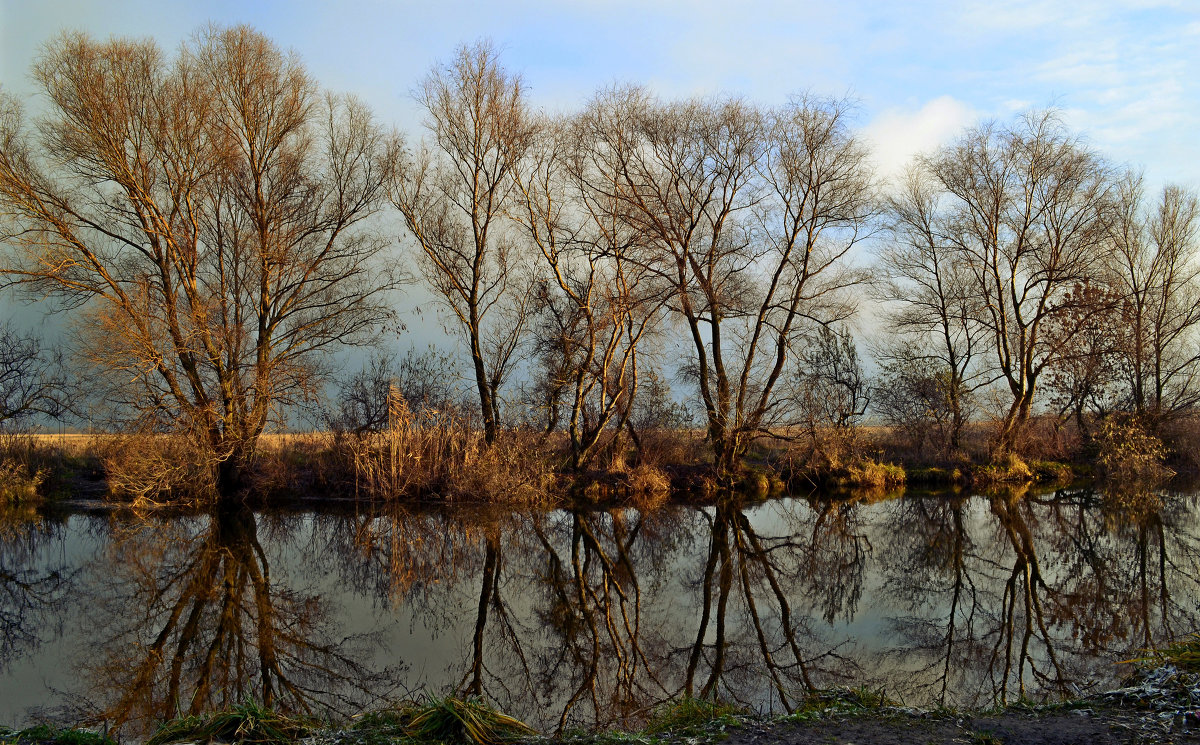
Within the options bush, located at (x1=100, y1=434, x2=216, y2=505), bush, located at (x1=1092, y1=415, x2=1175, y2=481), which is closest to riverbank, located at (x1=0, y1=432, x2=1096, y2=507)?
bush, located at (x1=100, y1=434, x2=216, y2=505)

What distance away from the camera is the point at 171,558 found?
42.8ft

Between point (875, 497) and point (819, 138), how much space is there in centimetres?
1086

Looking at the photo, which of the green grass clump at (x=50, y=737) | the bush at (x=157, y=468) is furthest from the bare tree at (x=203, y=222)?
the green grass clump at (x=50, y=737)

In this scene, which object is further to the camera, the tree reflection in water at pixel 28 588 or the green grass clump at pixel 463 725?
the tree reflection in water at pixel 28 588

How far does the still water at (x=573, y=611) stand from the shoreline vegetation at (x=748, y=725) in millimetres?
670

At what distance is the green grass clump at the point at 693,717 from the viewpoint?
548cm

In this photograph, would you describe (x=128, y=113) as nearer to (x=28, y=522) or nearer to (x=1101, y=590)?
(x=28, y=522)

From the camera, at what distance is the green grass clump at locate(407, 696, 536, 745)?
5.28 m

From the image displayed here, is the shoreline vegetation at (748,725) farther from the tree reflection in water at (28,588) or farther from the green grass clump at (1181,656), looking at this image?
the tree reflection in water at (28,588)

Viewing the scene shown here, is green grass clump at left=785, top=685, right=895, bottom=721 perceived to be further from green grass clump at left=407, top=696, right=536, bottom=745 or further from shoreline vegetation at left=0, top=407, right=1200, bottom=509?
shoreline vegetation at left=0, top=407, right=1200, bottom=509

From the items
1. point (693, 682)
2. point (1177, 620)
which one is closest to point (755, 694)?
point (693, 682)

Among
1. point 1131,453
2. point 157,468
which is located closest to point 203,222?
point 157,468

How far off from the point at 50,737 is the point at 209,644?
3043 mm

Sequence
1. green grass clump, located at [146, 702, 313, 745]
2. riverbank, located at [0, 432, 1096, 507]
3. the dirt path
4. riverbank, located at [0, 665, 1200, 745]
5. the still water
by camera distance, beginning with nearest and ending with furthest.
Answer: the dirt path → riverbank, located at [0, 665, 1200, 745] → green grass clump, located at [146, 702, 313, 745] → the still water → riverbank, located at [0, 432, 1096, 507]
